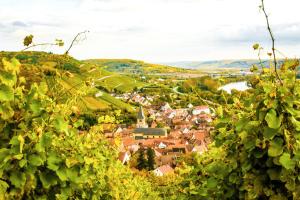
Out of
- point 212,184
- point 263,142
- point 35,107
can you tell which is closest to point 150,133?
point 212,184

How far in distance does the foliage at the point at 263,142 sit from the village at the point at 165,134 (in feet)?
130

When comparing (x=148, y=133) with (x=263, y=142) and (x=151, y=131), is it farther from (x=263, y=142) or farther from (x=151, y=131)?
(x=263, y=142)

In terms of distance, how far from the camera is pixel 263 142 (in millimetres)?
3873

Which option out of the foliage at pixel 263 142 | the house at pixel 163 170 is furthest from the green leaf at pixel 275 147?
the house at pixel 163 170

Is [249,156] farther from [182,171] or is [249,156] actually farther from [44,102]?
[182,171]

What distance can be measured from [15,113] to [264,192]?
2.67 metres

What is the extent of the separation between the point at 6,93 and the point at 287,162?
8.99ft

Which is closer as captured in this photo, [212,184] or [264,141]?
[264,141]

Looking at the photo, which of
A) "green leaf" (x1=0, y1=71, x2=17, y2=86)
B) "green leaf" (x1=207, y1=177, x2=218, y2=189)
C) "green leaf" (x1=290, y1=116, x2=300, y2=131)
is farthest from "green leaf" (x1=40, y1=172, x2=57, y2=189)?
"green leaf" (x1=290, y1=116, x2=300, y2=131)

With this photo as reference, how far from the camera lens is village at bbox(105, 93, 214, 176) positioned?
219 feet

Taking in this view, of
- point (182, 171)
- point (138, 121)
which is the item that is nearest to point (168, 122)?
point (138, 121)

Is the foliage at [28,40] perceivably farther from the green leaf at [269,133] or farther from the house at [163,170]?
the house at [163,170]

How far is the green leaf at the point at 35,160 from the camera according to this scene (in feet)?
13.0

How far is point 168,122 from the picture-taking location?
121m
